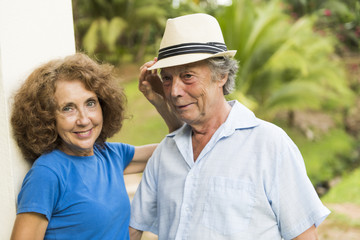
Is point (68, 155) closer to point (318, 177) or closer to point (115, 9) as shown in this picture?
point (318, 177)

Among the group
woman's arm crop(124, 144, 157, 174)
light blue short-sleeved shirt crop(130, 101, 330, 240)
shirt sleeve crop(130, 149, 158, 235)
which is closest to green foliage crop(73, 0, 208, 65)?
woman's arm crop(124, 144, 157, 174)

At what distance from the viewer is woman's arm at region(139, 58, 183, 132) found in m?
2.17

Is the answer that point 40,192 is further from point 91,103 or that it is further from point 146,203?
point 146,203

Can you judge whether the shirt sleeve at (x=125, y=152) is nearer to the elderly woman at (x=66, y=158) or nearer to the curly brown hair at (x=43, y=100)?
the elderly woman at (x=66, y=158)

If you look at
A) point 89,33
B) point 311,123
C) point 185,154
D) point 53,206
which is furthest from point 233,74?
point 89,33

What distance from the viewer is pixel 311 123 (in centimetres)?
987

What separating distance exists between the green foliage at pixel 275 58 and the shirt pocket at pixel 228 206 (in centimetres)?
679

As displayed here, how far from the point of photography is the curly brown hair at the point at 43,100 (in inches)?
69.7

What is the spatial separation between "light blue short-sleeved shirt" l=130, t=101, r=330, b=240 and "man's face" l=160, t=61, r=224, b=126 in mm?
116

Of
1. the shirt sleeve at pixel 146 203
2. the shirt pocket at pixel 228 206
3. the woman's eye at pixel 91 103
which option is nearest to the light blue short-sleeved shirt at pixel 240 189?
the shirt pocket at pixel 228 206

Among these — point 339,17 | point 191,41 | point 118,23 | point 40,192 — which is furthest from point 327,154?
point 40,192

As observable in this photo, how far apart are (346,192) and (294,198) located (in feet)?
17.4

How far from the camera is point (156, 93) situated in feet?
7.36

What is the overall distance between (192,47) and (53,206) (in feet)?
2.89
